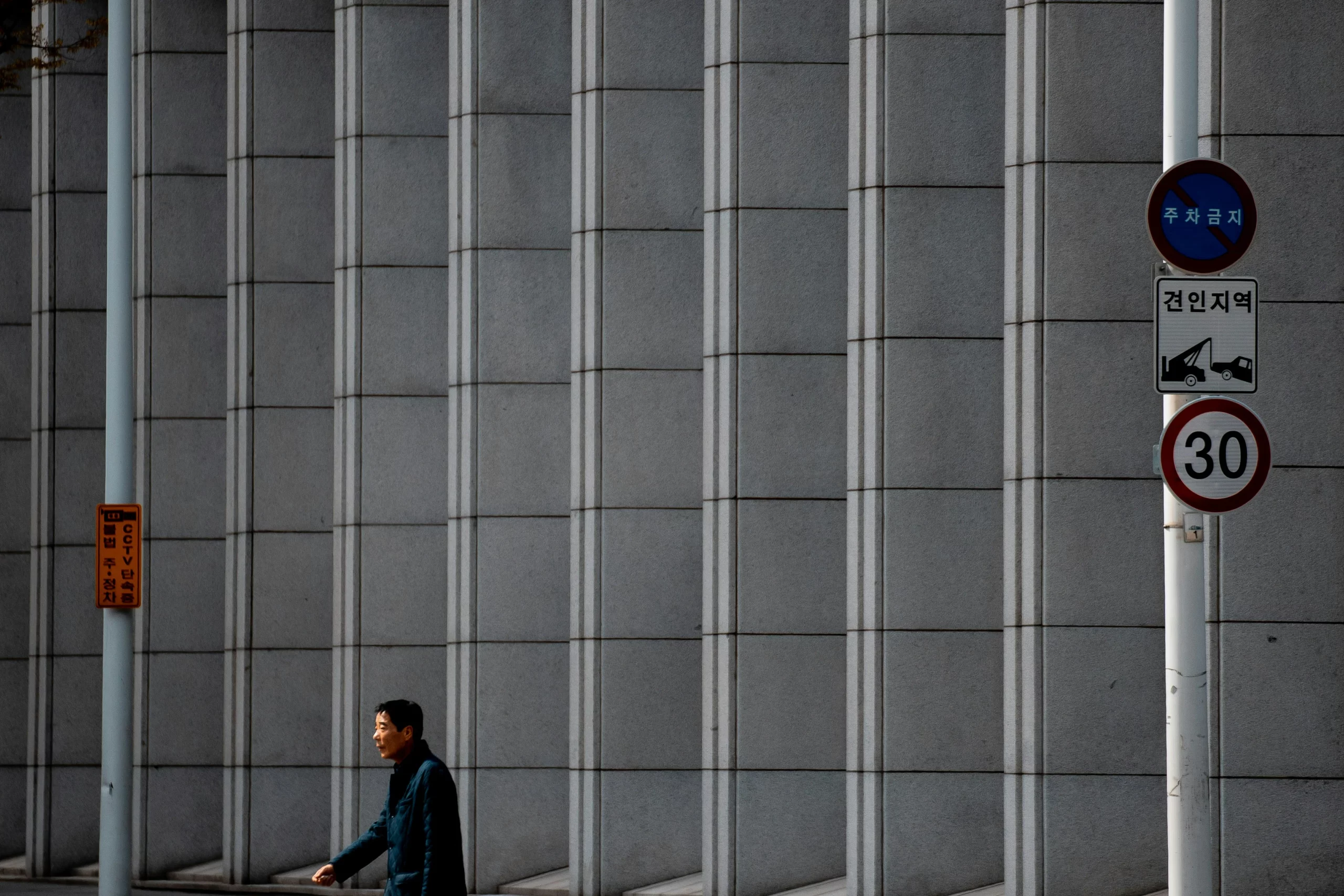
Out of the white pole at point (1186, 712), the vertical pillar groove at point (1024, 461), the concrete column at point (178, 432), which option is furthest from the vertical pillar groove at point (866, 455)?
the concrete column at point (178, 432)

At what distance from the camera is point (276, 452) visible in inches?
850

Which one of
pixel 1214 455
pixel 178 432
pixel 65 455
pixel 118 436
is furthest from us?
pixel 65 455

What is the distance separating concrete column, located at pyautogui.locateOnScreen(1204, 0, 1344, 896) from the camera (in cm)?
1359

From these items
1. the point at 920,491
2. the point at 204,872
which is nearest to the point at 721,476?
the point at 920,491

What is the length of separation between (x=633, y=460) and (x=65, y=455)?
722 cm

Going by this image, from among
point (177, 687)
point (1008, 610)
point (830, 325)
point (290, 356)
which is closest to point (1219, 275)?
point (1008, 610)

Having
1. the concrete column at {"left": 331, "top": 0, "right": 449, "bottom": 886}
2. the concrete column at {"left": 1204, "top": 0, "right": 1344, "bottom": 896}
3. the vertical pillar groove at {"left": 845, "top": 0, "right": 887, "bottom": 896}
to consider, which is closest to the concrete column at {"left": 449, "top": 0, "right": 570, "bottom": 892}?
the concrete column at {"left": 331, "top": 0, "right": 449, "bottom": 886}

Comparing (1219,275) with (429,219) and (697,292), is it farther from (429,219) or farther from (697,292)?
(429,219)

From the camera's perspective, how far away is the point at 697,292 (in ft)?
61.9

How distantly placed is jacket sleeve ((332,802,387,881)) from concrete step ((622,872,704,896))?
730 centimetres

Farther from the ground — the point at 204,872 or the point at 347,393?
the point at 347,393

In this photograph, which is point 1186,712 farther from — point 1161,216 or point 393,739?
point 393,739

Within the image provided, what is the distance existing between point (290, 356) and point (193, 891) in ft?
15.6

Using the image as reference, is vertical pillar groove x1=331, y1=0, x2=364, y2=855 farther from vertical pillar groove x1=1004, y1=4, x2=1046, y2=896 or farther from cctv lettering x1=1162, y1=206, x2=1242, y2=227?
cctv lettering x1=1162, y1=206, x2=1242, y2=227
